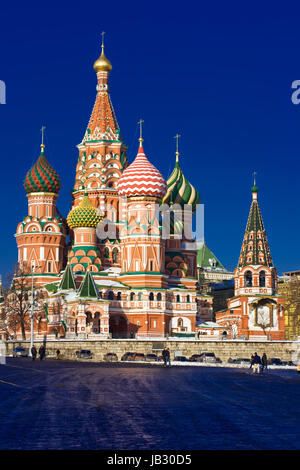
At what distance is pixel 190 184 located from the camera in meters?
91.1

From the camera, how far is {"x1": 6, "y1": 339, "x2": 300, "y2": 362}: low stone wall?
64.0m

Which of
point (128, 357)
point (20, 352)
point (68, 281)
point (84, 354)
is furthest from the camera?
point (68, 281)

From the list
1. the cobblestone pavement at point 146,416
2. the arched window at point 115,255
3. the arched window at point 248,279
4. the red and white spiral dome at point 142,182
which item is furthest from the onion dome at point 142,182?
the cobblestone pavement at point 146,416

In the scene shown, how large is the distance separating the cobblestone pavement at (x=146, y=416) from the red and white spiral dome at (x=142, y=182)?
4942 cm

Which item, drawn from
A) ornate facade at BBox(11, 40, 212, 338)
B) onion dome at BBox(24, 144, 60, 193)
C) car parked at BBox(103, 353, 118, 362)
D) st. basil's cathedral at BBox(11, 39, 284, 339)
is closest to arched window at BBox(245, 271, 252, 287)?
st. basil's cathedral at BBox(11, 39, 284, 339)

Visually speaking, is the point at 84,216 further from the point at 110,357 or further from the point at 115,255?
the point at 110,357

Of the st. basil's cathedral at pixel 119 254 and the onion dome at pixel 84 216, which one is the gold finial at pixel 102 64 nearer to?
the st. basil's cathedral at pixel 119 254

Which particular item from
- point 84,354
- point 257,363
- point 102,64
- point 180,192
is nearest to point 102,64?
point 102,64

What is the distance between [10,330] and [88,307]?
45.8 ft

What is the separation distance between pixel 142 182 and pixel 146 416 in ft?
199

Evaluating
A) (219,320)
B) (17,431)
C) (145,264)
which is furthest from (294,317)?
(17,431)

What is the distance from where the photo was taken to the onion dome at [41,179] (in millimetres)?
84000

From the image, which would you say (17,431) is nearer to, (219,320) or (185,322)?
(185,322)

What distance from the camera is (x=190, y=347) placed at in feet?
212
